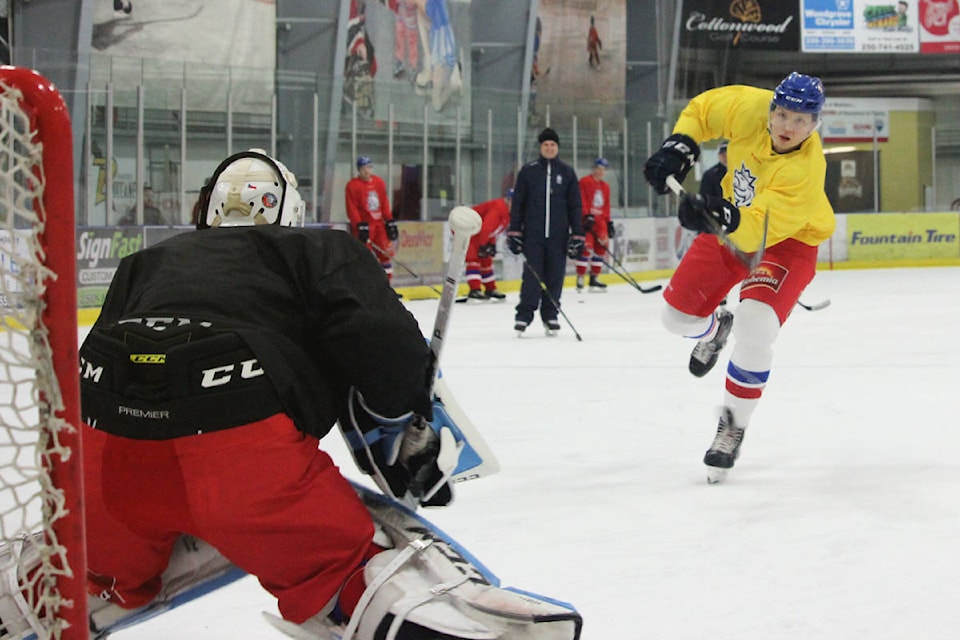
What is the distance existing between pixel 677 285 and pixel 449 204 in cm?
838

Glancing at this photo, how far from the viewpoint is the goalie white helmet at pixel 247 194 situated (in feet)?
5.69

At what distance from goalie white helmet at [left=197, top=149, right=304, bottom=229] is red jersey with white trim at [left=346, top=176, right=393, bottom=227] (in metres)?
8.97

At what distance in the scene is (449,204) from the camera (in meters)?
12.3

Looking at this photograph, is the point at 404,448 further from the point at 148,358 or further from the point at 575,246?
the point at 575,246

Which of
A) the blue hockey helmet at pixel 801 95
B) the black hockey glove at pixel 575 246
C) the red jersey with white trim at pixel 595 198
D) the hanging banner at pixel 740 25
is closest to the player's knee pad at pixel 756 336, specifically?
the blue hockey helmet at pixel 801 95

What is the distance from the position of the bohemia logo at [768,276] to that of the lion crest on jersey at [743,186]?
9.5 inches

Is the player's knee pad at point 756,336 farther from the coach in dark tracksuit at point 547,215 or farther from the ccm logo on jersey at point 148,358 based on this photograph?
the coach in dark tracksuit at point 547,215

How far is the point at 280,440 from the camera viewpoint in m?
1.48

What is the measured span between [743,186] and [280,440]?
8.93ft

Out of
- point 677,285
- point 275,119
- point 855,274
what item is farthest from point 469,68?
→ point 677,285

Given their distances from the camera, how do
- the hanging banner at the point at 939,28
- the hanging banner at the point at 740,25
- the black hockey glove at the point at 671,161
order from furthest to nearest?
the hanging banner at the point at 939,28
the hanging banner at the point at 740,25
the black hockey glove at the point at 671,161

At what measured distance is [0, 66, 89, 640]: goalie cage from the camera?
124 centimetres

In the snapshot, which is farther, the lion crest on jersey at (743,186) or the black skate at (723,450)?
the lion crest on jersey at (743,186)

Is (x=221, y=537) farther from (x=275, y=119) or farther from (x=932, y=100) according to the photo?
(x=932, y=100)
